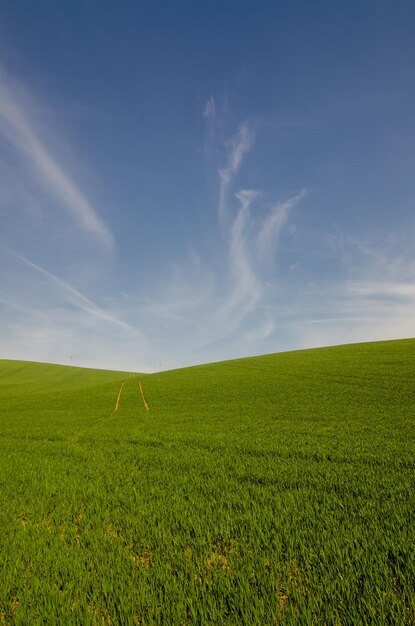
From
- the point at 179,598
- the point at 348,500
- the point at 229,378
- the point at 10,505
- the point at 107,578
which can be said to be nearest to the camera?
the point at 179,598

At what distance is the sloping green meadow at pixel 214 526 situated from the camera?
3227mm

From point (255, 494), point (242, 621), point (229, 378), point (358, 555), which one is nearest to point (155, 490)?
point (255, 494)

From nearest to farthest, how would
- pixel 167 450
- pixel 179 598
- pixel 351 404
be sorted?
pixel 179 598 < pixel 167 450 < pixel 351 404

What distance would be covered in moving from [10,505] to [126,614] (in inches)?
174

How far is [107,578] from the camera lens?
3715 mm

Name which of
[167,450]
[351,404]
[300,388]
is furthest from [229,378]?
[167,450]

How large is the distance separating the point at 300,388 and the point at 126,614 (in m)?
20.0

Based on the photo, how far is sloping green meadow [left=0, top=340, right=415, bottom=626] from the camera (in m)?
3.23

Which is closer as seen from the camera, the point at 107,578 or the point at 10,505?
the point at 107,578

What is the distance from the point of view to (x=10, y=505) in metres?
5.98

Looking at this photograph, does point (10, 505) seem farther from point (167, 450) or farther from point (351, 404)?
point (351, 404)

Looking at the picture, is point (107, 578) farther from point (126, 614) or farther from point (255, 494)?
point (255, 494)

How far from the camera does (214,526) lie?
4812 mm

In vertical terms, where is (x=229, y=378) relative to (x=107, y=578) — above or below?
above
